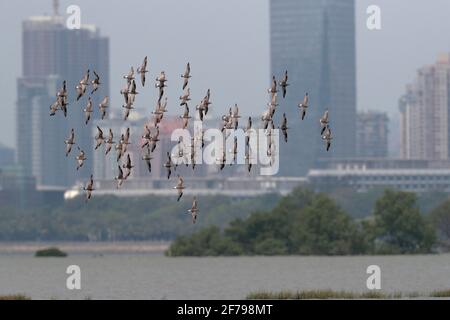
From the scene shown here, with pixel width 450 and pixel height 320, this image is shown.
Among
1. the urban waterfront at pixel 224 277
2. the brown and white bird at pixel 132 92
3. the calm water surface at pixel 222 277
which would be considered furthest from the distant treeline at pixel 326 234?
the brown and white bird at pixel 132 92

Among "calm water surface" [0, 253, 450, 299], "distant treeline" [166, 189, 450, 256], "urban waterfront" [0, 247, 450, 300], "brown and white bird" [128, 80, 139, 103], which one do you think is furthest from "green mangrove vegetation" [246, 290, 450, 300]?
"distant treeline" [166, 189, 450, 256]

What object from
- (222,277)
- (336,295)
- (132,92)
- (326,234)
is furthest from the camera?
(326,234)

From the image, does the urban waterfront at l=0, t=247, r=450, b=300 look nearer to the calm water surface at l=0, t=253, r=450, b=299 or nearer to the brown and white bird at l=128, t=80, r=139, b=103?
the calm water surface at l=0, t=253, r=450, b=299

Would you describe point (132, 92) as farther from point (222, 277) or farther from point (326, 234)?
point (326, 234)

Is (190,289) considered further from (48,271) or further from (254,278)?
(48,271)

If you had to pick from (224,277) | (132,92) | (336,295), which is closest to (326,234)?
(224,277)
